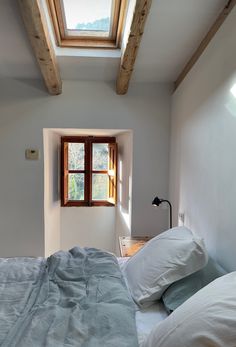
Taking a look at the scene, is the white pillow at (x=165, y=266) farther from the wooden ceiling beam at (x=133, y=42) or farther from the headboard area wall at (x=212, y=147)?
the wooden ceiling beam at (x=133, y=42)

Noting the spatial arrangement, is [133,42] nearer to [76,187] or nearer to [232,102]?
[232,102]

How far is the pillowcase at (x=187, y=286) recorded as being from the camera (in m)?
1.41

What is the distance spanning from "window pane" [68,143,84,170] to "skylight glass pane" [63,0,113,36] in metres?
1.78

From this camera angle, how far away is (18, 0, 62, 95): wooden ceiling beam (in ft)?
5.66

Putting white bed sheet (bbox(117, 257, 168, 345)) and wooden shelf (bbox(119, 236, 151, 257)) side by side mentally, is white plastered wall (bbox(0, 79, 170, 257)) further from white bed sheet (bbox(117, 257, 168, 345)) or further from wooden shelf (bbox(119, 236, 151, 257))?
white bed sheet (bbox(117, 257, 168, 345))

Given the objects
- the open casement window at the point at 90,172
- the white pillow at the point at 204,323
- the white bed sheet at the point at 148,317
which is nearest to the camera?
the white pillow at the point at 204,323

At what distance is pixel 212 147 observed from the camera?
74.7 inches

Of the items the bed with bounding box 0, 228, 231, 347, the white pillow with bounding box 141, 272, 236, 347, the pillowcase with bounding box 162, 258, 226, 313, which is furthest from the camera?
the pillowcase with bounding box 162, 258, 226, 313

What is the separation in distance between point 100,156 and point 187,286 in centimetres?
280

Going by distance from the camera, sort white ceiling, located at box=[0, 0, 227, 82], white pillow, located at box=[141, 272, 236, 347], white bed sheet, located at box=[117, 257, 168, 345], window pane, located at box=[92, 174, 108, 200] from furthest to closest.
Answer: window pane, located at box=[92, 174, 108, 200], white ceiling, located at box=[0, 0, 227, 82], white bed sheet, located at box=[117, 257, 168, 345], white pillow, located at box=[141, 272, 236, 347]

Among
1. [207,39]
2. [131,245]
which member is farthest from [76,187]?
[207,39]

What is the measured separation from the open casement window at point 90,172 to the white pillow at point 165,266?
2.30 metres

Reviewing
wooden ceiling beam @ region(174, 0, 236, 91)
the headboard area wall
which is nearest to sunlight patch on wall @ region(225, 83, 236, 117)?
the headboard area wall

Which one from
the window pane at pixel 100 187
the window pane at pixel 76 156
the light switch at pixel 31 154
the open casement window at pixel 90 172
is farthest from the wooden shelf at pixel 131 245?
the window pane at pixel 76 156
